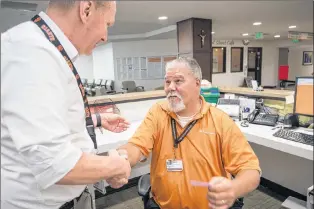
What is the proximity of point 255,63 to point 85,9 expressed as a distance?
13.4 m

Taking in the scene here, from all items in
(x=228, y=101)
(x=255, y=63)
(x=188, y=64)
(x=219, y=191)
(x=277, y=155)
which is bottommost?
(x=277, y=155)

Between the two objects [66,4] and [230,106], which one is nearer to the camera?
[66,4]

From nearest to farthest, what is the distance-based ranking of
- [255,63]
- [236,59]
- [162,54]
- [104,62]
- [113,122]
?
[113,122] → [162,54] → [104,62] → [236,59] → [255,63]

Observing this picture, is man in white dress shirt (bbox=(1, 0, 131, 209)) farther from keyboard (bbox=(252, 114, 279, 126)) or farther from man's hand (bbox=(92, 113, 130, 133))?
keyboard (bbox=(252, 114, 279, 126))

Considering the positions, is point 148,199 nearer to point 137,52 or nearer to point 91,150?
point 91,150

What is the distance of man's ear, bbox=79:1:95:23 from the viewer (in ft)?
2.35

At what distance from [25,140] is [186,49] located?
5774 millimetres

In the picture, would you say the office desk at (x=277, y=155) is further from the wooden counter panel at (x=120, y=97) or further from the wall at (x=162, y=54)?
the wall at (x=162, y=54)

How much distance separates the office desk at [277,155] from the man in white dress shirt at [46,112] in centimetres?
136

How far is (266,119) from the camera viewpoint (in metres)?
2.49

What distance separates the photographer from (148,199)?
4.92ft

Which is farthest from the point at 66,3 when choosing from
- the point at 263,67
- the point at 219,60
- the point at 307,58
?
the point at 307,58

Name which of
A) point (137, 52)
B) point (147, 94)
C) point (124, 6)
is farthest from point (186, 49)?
point (137, 52)

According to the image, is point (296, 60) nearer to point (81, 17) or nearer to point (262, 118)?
point (262, 118)
